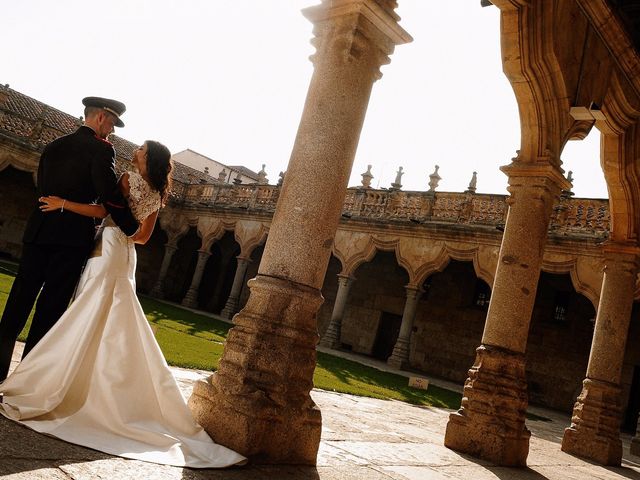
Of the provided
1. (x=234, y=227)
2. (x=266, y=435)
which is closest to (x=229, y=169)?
(x=234, y=227)

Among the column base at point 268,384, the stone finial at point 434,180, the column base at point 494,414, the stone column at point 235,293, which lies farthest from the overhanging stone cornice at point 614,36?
the stone column at point 235,293

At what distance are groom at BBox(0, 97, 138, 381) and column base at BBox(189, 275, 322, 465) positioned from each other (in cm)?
A: 89

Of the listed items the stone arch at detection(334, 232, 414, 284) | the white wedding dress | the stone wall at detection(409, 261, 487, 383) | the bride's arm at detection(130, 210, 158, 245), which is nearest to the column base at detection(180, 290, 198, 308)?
the stone arch at detection(334, 232, 414, 284)

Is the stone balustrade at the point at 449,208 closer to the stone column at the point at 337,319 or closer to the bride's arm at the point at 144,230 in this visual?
the stone column at the point at 337,319

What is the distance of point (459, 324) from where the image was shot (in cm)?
1822

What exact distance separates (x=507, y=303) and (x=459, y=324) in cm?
1368

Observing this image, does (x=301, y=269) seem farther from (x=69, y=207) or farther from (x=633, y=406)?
(x=633, y=406)

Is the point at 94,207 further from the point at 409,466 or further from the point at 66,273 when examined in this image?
the point at 409,466

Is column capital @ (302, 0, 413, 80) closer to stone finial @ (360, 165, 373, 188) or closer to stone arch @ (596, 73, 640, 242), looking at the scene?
stone arch @ (596, 73, 640, 242)

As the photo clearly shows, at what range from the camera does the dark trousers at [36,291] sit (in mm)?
2891

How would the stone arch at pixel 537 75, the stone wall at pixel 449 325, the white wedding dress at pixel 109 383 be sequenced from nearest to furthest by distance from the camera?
the white wedding dress at pixel 109 383 < the stone arch at pixel 537 75 < the stone wall at pixel 449 325

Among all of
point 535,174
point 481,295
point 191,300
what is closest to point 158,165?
point 535,174

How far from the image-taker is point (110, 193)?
292 cm

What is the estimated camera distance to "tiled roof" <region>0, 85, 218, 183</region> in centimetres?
1917
